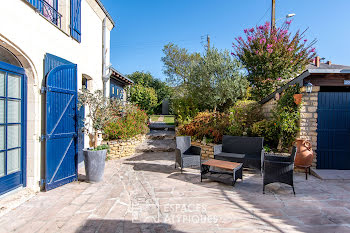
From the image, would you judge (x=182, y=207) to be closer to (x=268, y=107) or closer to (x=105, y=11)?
(x=268, y=107)

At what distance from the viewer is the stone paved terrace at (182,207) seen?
2832 millimetres

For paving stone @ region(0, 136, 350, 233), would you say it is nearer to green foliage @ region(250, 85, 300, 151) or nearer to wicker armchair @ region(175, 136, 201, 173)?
wicker armchair @ region(175, 136, 201, 173)

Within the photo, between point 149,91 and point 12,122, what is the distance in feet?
37.4

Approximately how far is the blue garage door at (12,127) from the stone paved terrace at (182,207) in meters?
0.55

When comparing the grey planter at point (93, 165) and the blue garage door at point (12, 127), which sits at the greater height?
the blue garage door at point (12, 127)

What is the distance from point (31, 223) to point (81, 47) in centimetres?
471

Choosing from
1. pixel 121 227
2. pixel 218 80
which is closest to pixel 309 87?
pixel 218 80

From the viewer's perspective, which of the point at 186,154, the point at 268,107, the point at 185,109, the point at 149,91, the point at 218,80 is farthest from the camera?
the point at 149,91

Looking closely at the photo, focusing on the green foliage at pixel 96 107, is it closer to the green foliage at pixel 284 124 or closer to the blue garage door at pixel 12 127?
the blue garage door at pixel 12 127

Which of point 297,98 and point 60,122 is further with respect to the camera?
point 297,98

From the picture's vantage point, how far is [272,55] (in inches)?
366

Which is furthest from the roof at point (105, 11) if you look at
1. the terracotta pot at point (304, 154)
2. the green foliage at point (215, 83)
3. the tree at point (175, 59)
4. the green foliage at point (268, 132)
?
the tree at point (175, 59)

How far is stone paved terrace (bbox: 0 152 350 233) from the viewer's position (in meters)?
2.83

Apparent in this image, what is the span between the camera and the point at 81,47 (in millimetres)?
5953
